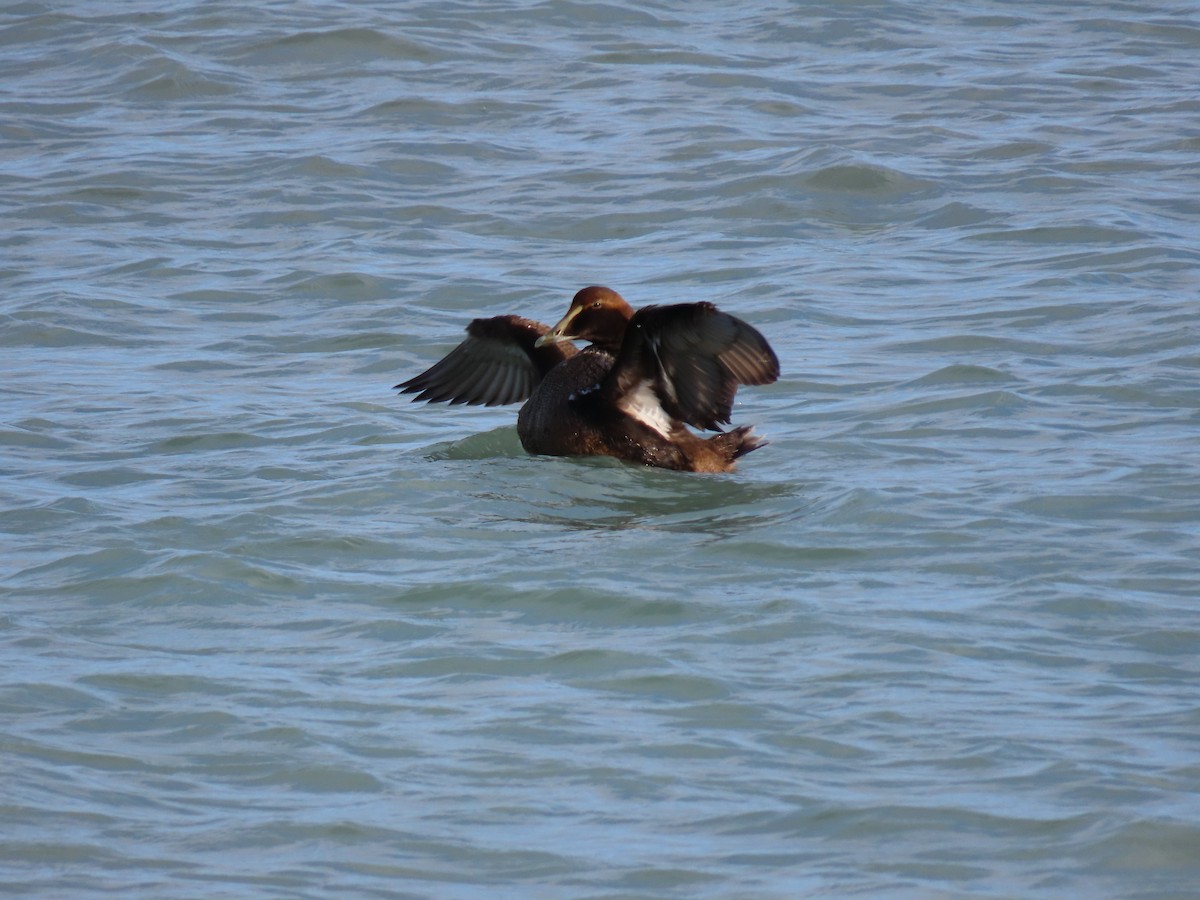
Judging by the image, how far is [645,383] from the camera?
7.70 m

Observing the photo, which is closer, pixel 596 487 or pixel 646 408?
pixel 596 487

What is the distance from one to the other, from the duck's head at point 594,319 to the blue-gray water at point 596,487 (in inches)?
24.8

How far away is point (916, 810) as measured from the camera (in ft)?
14.4

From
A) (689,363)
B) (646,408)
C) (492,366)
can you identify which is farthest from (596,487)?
(492,366)

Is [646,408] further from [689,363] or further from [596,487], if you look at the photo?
[596,487]

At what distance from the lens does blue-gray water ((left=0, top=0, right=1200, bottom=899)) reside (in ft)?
14.6

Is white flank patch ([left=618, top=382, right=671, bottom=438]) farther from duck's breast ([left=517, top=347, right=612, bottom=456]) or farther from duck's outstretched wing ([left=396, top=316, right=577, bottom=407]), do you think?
duck's outstretched wing ([left=396, top=316, right=577, bottom=407])

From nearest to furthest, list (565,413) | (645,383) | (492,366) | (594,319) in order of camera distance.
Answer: (645,383) → (565,413) → (594,319) → (492,366)

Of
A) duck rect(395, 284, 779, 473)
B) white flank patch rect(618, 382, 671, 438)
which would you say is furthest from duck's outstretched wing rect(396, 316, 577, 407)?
white flank patch rect(618, 382, 671, 438)

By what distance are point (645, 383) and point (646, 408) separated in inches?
4.3

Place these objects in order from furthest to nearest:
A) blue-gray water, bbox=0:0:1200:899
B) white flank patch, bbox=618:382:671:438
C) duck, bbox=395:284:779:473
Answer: white flank patch, bbox=618:382:671:438 < duck, bbox=395:284:779:473 < blue-gray water, bbox=0:0:1200:899

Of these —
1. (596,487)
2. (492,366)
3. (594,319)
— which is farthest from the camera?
(492,366)

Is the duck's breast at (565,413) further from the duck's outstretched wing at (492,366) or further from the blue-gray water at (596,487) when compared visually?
the duck's outstretched wing at (492,366)

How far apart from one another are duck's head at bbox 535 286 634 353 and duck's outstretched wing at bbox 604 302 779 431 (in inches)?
11.1
